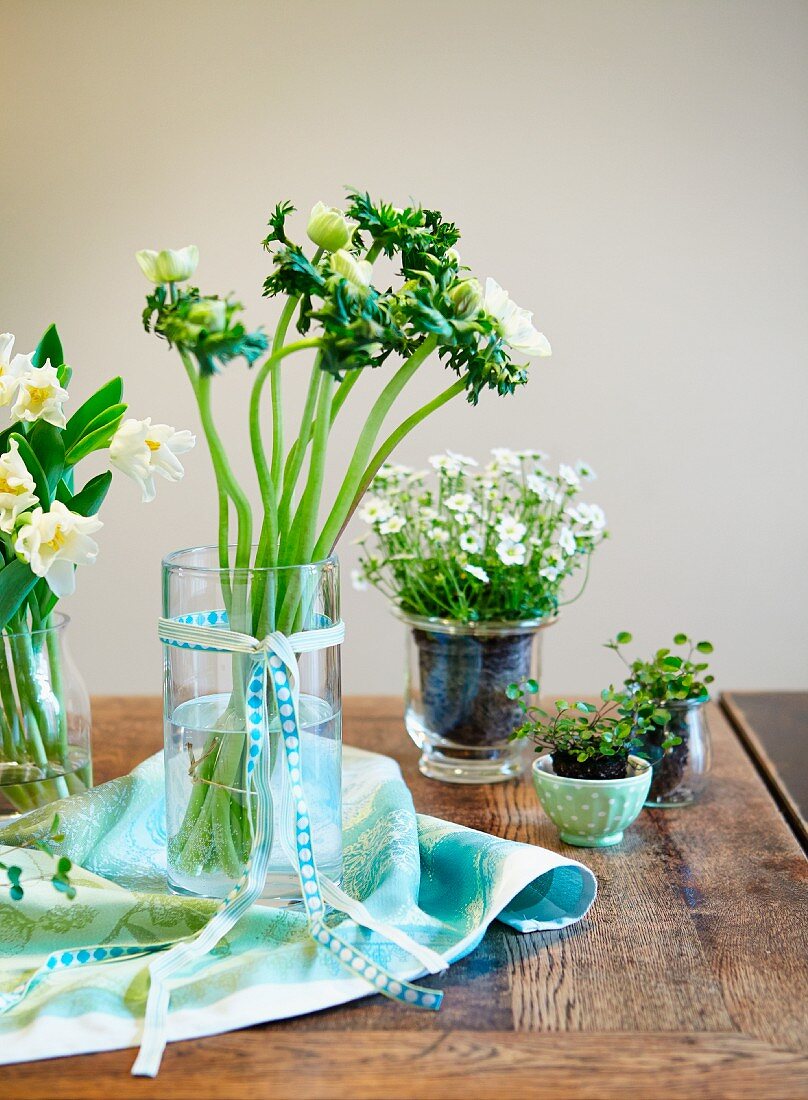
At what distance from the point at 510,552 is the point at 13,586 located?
19.7 inches

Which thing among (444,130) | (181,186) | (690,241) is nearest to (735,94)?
(690,241)

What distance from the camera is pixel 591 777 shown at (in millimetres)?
981

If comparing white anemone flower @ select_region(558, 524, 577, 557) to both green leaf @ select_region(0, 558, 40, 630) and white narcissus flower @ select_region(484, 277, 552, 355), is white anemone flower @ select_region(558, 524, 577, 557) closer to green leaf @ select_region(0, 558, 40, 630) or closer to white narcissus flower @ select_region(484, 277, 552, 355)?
white narcissus flower @ select_region(484, 277, 552, 355)

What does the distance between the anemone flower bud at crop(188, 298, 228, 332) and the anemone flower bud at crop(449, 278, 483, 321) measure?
0.17m

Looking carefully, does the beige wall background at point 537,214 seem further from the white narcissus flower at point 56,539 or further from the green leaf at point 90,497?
the white narcissus flower at point 56,539

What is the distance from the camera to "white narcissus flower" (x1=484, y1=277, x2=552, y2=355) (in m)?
0.78

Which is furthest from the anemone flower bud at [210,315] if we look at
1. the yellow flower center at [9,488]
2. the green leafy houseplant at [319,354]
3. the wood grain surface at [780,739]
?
the wood grain surface at [780,739]

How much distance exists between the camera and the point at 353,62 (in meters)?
2.73

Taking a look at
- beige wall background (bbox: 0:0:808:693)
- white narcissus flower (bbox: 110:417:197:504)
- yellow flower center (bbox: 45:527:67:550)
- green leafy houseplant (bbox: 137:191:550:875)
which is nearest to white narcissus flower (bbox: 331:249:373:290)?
green leafy houseplant (bbox: 137:191:550:875)

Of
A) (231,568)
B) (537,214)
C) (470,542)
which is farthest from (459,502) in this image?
(537,214)

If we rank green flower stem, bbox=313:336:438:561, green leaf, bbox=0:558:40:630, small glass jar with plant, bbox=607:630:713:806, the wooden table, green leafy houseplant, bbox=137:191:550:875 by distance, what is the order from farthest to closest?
1. small glass jar with plant, bbox=607:630:713:806
2. green leaf, bbox=0:558:40:630
3. green flower stem, bbox=313:336:438:561
4. green leafy houseplant, bbox=137:191:550:875
5. the wooden table

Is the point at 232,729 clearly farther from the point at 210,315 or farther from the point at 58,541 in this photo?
the point at 210,315

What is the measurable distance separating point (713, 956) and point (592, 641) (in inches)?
83.8

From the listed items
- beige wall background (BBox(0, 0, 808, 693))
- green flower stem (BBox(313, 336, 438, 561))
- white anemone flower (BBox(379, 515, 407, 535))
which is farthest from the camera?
beige wall background (BBox(0, 0, 808, 693))
